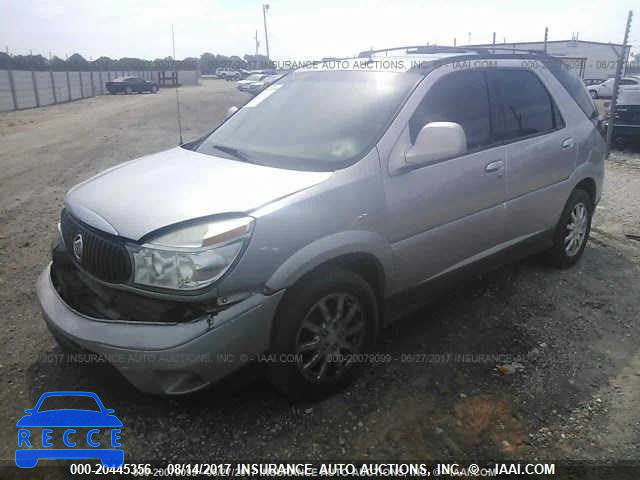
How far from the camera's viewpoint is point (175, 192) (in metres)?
2.66

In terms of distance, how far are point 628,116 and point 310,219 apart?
10536mm

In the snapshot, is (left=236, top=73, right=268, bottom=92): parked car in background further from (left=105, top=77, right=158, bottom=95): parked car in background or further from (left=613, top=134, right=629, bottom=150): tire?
(left=613, top=134, right=629, bottom=150): tire

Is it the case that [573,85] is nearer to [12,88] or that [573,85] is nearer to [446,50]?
[446,50]

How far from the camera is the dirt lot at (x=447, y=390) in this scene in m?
2.55

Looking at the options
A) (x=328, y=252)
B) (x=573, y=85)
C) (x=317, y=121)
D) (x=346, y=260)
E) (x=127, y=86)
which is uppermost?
(x=127, y=86)

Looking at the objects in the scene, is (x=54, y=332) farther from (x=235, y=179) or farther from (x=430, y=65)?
(x=430, y=65)

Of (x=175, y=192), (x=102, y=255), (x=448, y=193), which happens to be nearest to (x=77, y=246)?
(x=102, y=255)

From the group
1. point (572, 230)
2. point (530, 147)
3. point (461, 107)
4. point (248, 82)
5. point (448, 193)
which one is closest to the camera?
point (448, 193)

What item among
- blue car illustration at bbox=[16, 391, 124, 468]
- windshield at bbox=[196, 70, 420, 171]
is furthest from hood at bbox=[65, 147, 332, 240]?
blue car illustration at bbox=[16, 391, 124, 468]

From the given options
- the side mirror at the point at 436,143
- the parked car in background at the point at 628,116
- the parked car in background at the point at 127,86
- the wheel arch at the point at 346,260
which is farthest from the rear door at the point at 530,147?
the parked car in background at the point at 127,86

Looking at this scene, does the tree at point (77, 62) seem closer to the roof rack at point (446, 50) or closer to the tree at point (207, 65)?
the tree at point (207, 65)

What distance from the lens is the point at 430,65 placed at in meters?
3.35

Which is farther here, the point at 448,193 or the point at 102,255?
the point at 448,193

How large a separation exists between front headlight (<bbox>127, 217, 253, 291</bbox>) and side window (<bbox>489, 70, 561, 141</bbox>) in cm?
233
